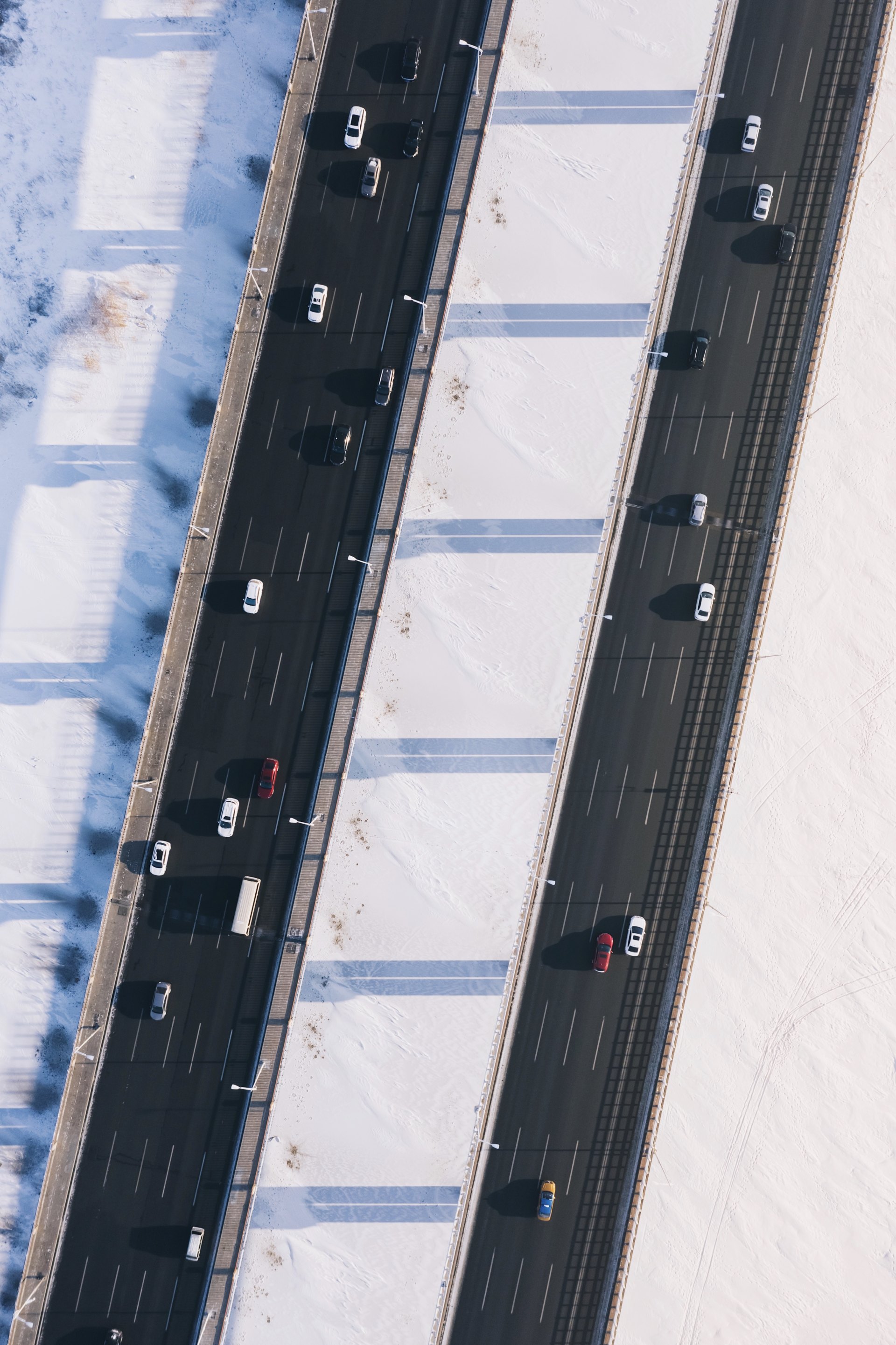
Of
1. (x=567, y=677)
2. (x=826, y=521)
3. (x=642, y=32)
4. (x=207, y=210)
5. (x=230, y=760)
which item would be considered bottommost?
(x=230, y=760)

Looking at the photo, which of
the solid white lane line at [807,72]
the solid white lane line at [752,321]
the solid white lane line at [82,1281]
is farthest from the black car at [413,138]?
the solid white lane line at [82,1281]

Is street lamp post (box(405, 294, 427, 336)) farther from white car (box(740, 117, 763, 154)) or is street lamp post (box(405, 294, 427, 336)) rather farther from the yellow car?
the yellow car

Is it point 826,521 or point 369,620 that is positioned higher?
point 826,521

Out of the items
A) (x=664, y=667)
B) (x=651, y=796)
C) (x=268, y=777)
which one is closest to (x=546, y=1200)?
(x=651, y=796)

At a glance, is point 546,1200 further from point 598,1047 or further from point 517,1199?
point 598,1047

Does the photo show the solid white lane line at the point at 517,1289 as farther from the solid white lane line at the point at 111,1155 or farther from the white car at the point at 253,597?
the white car at the point at 253,597

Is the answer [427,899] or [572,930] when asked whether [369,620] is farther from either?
[572,930]

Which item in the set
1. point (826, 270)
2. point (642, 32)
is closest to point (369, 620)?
point (826, 270)
